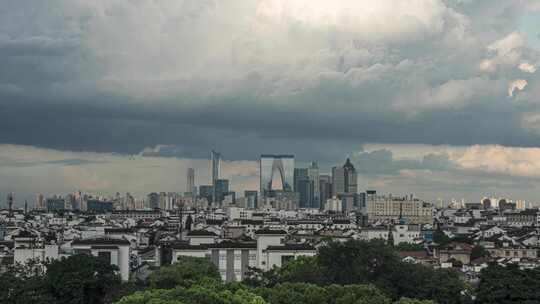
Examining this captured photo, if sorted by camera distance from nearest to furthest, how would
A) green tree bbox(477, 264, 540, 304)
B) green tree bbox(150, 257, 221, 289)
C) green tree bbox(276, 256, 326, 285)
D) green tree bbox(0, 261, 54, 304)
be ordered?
1. green tree bbox(0, 261, 54, 304)
2. green tree bbox(477, 264, 540, 304)
3. green tree bbox(150, 257, 221, 289)
4. green tree bbox(276, 256, 326, 285)

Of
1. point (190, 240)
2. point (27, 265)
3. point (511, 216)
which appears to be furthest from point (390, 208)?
point (27, 265)

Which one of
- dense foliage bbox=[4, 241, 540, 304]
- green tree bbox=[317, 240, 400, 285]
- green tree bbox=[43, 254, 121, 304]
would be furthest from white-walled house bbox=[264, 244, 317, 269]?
green tree bbox=[43, 254, 121, 304]

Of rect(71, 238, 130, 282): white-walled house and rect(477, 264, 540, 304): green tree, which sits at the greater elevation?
rect(71, 238, 130, 282): white-walled house

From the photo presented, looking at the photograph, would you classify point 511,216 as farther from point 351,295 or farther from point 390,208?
point 351,295

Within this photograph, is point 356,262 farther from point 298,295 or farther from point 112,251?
point 112,251

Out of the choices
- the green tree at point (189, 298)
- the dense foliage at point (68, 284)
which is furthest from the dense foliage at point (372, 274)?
the green tree at point (189, 298)

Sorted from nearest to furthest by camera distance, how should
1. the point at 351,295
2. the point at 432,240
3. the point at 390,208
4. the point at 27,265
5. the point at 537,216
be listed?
the point at 351,295 < the point at 27,265 < the point at 432,240 < the point at 537,216 < the point at 390,208

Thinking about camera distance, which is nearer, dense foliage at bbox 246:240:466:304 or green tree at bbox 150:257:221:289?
green tree at bbox 150:257:221:289

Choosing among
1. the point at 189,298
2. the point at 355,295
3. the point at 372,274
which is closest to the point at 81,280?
the point at 372,274

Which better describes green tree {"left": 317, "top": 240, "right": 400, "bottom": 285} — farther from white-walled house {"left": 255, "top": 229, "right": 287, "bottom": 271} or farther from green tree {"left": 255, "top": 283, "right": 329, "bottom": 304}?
green tree {"left": 255, "top": 283, "right": 329, "bottom": 304}
